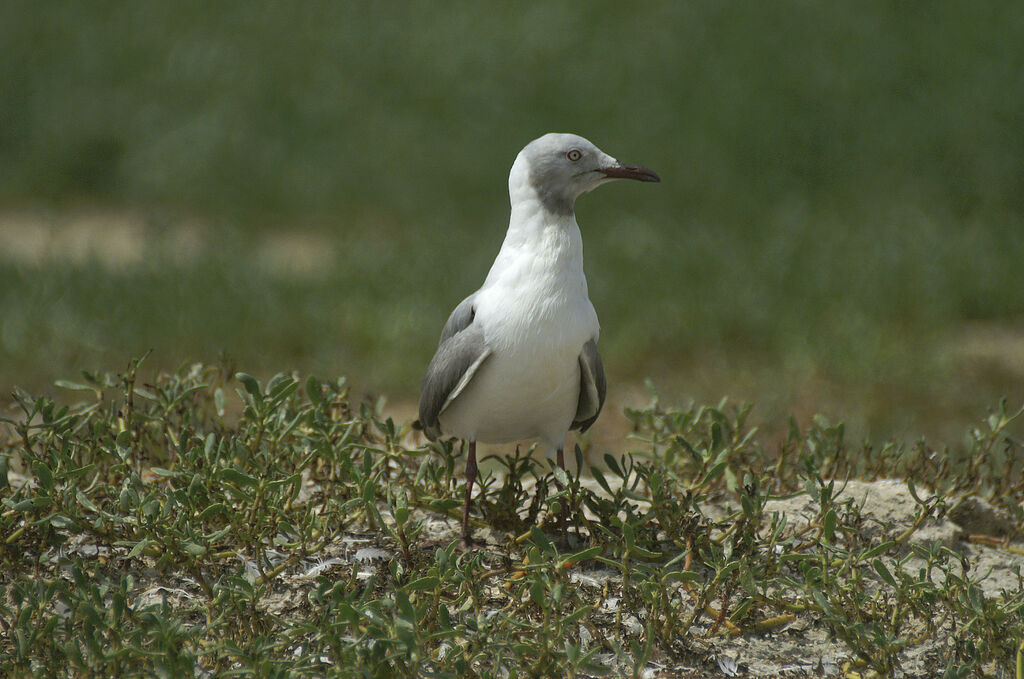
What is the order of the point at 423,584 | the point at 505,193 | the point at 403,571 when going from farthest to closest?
the point at 505,193 → the point at 403,571 → the point at 423,584

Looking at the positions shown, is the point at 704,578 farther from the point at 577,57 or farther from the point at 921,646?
the point at 577,57

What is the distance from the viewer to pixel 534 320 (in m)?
2.62

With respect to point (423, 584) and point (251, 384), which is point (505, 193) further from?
point (423, 584)

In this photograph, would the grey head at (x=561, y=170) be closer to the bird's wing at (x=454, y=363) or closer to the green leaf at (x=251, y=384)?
the bird's wing at (x=454, y=363)

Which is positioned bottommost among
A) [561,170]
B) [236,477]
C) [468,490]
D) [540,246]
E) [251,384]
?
[468,490]

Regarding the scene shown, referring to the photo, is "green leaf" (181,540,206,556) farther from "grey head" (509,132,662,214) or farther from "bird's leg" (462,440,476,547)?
"grey head" (509,132,662,214)

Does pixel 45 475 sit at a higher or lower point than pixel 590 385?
lower

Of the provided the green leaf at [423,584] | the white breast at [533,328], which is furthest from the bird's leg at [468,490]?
the green leaf at [423,584]

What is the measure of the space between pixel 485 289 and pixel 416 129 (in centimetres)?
538

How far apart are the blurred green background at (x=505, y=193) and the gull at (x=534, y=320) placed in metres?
2.28

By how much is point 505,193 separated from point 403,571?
193 inches

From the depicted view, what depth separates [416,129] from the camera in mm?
7969

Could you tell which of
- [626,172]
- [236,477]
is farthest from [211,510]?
[626,172]

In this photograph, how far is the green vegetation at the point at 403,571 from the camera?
2.11 metres
